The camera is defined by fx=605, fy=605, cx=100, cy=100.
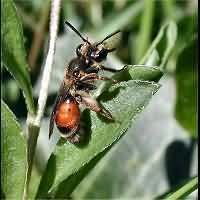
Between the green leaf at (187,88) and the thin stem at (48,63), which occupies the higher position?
the thin stem at (48,63)

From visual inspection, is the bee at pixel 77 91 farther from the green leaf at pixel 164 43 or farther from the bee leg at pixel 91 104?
the green leaf at pixel 164 43

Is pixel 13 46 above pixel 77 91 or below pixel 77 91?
above

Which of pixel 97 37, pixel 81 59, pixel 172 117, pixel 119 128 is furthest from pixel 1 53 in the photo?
pixel 97 37

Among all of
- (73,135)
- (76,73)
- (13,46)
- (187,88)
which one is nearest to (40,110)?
(73,135)

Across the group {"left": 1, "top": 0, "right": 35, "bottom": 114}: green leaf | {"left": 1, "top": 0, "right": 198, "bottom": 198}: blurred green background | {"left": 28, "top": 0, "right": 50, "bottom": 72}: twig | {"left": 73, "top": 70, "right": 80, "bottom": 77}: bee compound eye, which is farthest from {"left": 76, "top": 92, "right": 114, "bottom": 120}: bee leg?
{"left": 28, "top": 0, "right": 50, "bottom": 72}: twig

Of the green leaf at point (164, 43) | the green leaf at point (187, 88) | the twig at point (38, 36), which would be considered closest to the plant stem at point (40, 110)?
the green leaf at point (164, 43)

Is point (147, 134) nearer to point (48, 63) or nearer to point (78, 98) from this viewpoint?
point (78, 98)

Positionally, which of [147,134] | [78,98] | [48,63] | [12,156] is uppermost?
[48,63]
